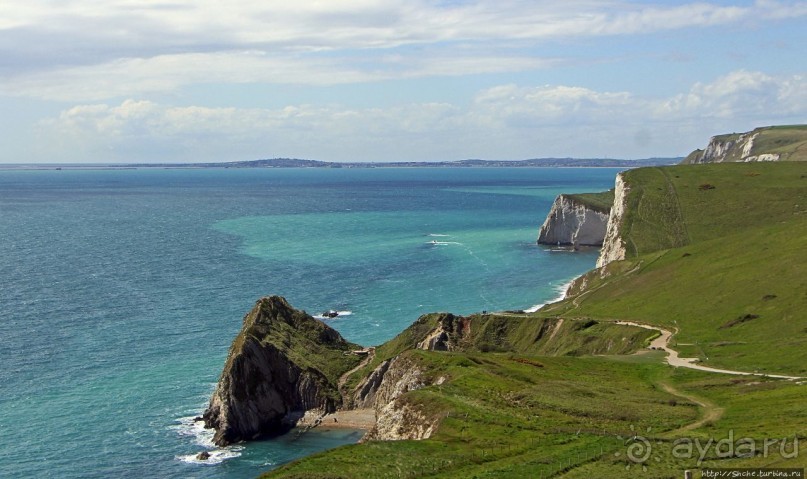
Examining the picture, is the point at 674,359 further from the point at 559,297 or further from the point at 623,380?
the point at 559,297

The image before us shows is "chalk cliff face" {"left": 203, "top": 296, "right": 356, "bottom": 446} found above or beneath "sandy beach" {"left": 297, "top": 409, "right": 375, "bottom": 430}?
above

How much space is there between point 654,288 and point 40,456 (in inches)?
3370

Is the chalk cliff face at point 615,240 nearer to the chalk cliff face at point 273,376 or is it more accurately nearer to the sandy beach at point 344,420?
the chalk cliff face at point 273,376

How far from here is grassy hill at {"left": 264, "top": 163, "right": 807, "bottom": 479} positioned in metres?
56.2

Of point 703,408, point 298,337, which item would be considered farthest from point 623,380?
point 298,337

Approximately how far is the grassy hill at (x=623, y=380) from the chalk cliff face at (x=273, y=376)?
6.05 meters

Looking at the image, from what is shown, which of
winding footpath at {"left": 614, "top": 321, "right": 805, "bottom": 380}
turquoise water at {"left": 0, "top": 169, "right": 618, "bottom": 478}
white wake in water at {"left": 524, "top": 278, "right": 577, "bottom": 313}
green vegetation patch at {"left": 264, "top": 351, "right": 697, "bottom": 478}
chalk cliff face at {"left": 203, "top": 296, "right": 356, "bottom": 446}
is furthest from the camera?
white wake in water at {"left": 524, "top": 278, "right": 577, "bottom": 313}

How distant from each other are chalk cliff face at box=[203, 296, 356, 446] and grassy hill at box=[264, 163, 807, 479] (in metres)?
6.05

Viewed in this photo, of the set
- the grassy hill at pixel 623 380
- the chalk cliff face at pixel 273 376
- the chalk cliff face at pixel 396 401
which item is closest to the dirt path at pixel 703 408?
the grassy hill at pixel 623 380

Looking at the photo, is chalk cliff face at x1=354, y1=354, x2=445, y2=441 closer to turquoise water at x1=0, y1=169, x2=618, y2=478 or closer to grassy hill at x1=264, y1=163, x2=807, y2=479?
grassy hill at x1=264, y1=163, x2=807, y2=479

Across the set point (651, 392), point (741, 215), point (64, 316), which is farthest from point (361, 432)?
point (741, 215)

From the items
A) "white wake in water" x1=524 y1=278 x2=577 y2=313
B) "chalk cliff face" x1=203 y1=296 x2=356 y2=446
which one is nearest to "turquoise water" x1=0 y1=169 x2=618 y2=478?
"white wake in water" x1=524 y1=278 x2=577 y2=313

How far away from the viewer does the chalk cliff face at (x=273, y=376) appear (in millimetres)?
92750

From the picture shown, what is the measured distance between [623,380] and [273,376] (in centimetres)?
3905
